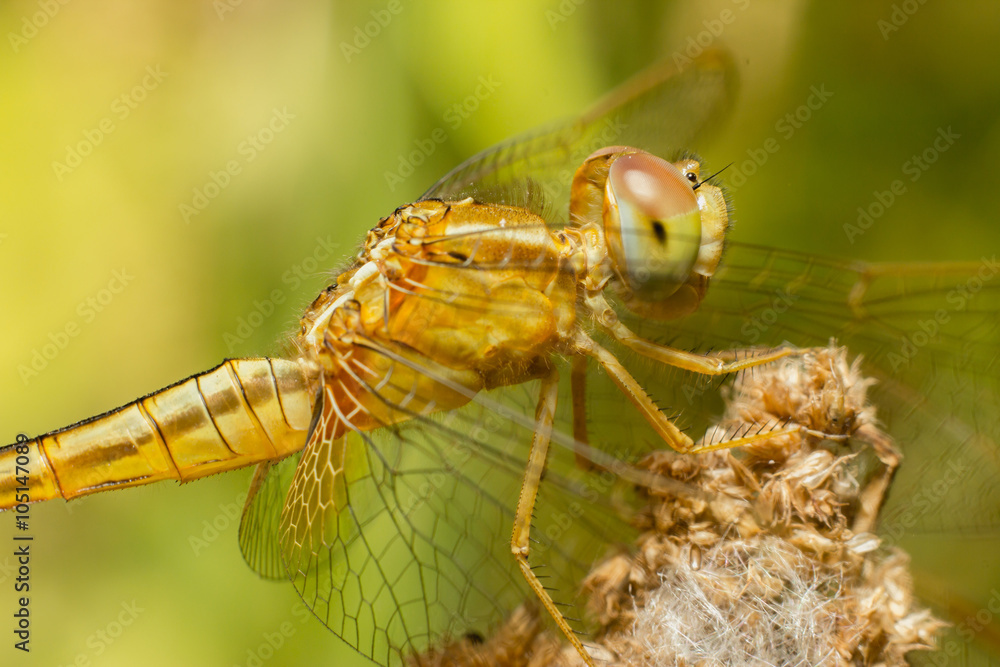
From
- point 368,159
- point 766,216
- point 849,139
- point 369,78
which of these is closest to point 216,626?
point 368,159

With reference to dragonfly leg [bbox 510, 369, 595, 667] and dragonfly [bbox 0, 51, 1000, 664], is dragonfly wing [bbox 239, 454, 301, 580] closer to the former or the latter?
dragonfly [bbox 0, 51, 1000, 664]

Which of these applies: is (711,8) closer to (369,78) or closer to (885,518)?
(369,78)

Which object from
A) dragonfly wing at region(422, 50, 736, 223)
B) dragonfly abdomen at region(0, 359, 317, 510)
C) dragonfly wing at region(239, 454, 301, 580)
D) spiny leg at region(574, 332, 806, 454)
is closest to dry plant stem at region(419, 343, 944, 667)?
spiny leg at region(574, 332, 806, 454)

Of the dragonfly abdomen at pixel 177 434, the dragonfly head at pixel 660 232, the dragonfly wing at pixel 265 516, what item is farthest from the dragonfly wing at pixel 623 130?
the dragonfly wing at pixel 265 516

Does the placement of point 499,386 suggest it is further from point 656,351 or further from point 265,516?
point 265,516

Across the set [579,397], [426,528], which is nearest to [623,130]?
[579,397]

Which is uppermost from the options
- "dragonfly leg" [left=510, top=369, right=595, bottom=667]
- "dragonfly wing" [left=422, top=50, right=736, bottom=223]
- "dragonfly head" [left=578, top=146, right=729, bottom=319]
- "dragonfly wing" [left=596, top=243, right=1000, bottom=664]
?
"dragonfly wing" [left=422, top=50, right=736, bottom=223]

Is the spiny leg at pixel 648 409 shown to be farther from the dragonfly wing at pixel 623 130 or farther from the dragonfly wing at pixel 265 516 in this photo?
the dragonfly wing at pixel 265 516

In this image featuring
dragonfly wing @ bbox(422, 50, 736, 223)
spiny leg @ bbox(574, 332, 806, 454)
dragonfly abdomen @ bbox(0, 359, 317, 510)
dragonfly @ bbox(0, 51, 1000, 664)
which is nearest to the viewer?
spiny leg @ bbox(574, 332, 806, 454)
